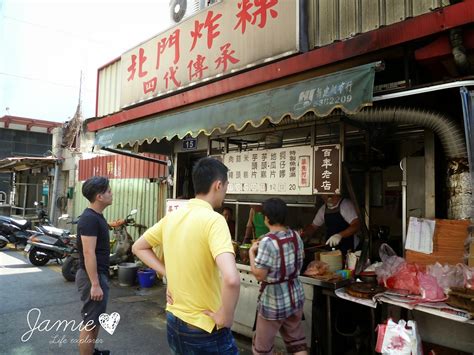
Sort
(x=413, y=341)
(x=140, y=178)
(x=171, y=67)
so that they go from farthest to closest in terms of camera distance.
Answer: (x=140, y=178), (x=171, y=67), (x=413, y=341)

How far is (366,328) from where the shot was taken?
14.5 feet

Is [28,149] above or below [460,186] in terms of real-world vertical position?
above

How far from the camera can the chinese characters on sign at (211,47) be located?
460 centimetres

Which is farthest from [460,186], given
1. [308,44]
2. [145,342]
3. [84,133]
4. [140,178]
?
[84,133]

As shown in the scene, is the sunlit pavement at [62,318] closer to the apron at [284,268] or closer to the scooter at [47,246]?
the scooter at [47,246]

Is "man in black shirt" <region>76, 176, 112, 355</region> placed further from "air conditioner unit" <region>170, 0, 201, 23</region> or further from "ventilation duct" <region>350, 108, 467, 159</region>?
"air conditioner unit" <region>170, 0, 201, 23</region>

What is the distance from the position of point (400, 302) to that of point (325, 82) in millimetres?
2240

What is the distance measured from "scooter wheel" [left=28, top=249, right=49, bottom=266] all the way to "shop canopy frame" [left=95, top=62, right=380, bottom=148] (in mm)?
5472

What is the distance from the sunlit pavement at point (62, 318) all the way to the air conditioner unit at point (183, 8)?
5910mm

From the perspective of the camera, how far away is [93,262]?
3529 mm

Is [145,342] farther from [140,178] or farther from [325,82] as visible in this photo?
[140,178]

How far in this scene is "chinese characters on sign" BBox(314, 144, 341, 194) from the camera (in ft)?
14.6

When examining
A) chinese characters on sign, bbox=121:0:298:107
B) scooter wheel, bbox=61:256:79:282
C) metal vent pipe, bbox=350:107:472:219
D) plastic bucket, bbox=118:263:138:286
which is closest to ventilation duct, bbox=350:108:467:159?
metal vent pipe, bbox=350:107:472:219

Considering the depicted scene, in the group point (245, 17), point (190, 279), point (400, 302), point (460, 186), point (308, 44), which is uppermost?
point (245, 17)
